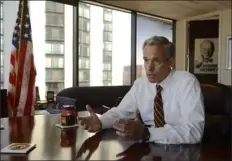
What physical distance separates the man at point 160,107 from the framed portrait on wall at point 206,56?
18.4ft

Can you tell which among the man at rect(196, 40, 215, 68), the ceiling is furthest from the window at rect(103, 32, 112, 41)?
the man at rect(196, 40, 215, 68)

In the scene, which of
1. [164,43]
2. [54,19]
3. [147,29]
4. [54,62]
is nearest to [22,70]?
[54,62]

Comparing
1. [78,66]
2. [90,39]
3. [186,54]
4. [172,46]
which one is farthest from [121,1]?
[172,46]

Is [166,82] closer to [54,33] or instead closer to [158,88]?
[158,88]

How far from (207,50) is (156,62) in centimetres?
592

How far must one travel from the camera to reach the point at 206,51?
280 inches

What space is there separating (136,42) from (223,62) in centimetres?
222

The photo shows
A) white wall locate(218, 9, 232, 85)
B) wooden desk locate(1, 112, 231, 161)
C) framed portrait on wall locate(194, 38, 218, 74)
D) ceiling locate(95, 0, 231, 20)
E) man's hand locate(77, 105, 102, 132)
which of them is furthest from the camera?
framed portrait on wall locate(194, 38, 218, 74)

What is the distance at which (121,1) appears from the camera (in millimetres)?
5113

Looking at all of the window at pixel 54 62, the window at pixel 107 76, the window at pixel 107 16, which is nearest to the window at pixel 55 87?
the window at pixel 54 62

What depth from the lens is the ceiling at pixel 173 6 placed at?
17.5 feet

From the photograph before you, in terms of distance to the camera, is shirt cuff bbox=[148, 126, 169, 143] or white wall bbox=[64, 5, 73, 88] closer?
shirt cuff bbox=[148, 126, 169, 143]

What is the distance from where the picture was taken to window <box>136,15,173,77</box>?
6062mm

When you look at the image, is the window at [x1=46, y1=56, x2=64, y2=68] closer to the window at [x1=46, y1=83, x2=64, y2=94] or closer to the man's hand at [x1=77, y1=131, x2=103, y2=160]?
the window at [x1=46, y1=83, x2=64, y2=94]
